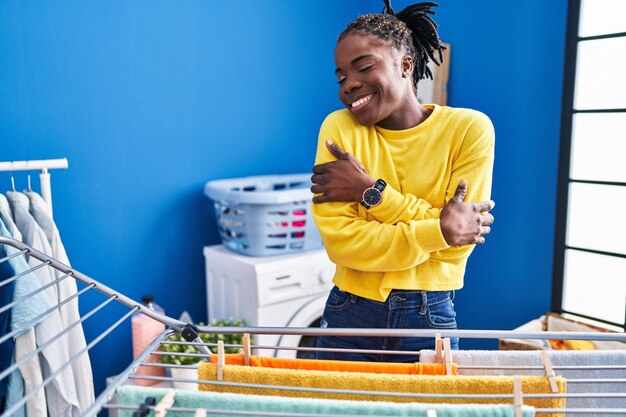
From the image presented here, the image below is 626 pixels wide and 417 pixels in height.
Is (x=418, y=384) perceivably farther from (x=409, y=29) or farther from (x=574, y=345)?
(x=574, y=345)

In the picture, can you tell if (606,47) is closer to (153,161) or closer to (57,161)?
(153,161)

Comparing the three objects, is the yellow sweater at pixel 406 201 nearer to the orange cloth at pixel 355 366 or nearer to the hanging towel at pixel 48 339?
the orange cloth at pixel 355 366

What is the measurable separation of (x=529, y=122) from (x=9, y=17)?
6.25ft

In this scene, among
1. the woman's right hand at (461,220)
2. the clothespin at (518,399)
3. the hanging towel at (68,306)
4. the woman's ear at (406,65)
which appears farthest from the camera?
the hanging towel at (68,306)

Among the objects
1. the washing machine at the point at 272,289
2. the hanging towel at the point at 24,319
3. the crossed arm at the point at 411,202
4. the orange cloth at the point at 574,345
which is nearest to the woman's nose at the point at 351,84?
the crossed arm at the point at 411,202

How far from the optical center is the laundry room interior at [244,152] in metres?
2.04

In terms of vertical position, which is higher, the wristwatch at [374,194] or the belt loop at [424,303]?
the wristwatch at [374,194]

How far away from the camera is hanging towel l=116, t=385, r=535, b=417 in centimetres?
64

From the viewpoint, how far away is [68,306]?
5.33ft

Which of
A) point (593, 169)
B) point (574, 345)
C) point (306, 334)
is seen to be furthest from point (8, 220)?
point (593, 169)

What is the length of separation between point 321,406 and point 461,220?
1.43 feet

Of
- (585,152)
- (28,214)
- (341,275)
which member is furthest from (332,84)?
(341,275)

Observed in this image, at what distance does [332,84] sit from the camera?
277cm

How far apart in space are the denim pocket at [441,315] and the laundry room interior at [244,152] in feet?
3.14
